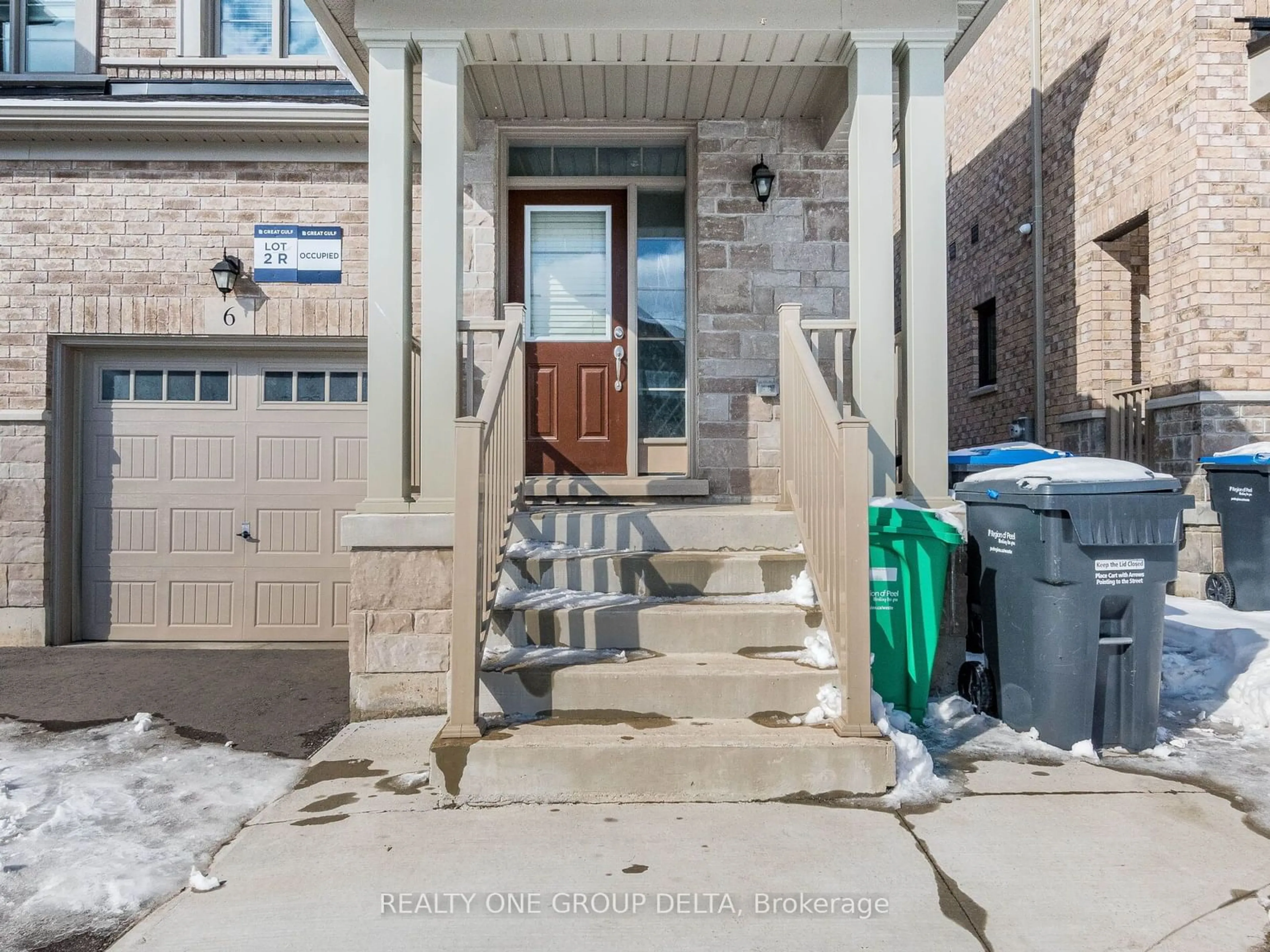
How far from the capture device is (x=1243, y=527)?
5387 mm

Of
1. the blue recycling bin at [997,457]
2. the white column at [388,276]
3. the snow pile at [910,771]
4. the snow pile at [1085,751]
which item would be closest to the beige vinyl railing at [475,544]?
the white column at [388,276]

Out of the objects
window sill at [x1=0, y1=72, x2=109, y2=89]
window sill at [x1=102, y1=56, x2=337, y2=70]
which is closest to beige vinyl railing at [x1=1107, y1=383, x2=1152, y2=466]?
window sill at [x1=102, y1=56, x2=337, y2=70]

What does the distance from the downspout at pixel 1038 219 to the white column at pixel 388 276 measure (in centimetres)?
629

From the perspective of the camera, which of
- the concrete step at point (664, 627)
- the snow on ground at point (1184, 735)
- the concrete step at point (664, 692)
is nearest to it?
the snow on ground at point (1184, 735)

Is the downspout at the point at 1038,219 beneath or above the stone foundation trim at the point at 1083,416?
above

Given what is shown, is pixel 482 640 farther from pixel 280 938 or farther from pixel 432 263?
pixel 432 263

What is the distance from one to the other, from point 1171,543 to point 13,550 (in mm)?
6899

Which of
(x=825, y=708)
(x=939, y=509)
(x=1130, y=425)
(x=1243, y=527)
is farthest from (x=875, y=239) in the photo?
(x=1130, y=425)

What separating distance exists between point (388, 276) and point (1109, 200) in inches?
239

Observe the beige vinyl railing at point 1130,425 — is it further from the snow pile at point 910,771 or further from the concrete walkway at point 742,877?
the snow pile at point 910,771

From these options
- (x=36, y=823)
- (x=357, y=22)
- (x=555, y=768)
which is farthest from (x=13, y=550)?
(x=555, y=768)

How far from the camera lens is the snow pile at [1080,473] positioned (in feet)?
10.8

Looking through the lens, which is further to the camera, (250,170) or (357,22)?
(250,170)

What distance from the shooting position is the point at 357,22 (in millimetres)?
4047
